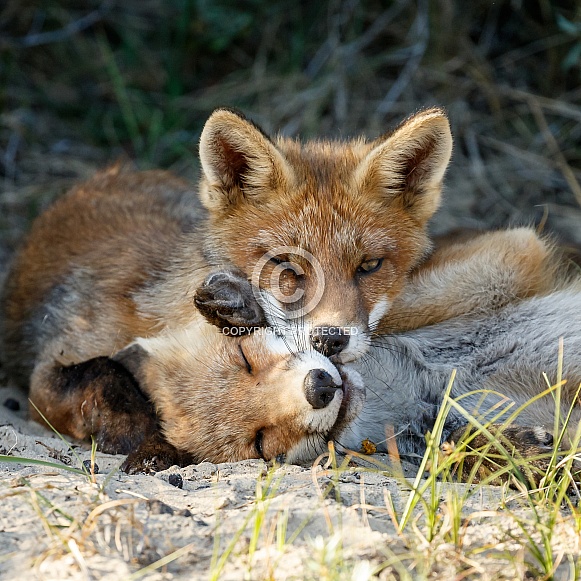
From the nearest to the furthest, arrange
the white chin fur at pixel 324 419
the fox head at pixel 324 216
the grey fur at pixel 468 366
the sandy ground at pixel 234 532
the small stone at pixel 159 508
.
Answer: the sandy ground at pixel 234 532, the small stone at pixel 159 508, the white chin fur at pixel 324 419, the fox head at pixel 324 216, the grey fur at pixel 468 366

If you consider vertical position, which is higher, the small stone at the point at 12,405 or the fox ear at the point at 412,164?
the fox ear at the point at 412,164

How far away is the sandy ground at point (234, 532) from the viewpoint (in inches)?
87.1

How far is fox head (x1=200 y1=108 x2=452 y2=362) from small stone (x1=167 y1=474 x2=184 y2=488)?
76 cm

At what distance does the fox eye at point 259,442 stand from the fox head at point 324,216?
0.45 metres

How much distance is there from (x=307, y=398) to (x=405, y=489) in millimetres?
521

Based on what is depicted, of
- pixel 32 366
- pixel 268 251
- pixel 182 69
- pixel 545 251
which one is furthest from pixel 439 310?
pixel 182 69

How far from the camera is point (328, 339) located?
125 inches

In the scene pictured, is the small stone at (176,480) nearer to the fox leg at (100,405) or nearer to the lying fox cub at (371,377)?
the lying fox cub at (371,377)

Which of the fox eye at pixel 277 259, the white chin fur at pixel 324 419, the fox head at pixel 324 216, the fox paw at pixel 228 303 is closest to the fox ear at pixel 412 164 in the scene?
the fox head at pixel 324 216

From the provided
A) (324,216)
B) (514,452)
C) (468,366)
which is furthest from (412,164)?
(514,452)

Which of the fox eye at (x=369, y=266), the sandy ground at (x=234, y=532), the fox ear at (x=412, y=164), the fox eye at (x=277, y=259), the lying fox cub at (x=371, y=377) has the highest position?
the fox ear at (x=412, y=164)

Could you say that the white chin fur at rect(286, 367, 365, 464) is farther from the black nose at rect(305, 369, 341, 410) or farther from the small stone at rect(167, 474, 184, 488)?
the small stone at rect(167, 474, 184, 488)

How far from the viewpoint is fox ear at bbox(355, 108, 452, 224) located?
12.0 feet

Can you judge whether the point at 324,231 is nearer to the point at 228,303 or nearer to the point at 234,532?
the point at 228,303
